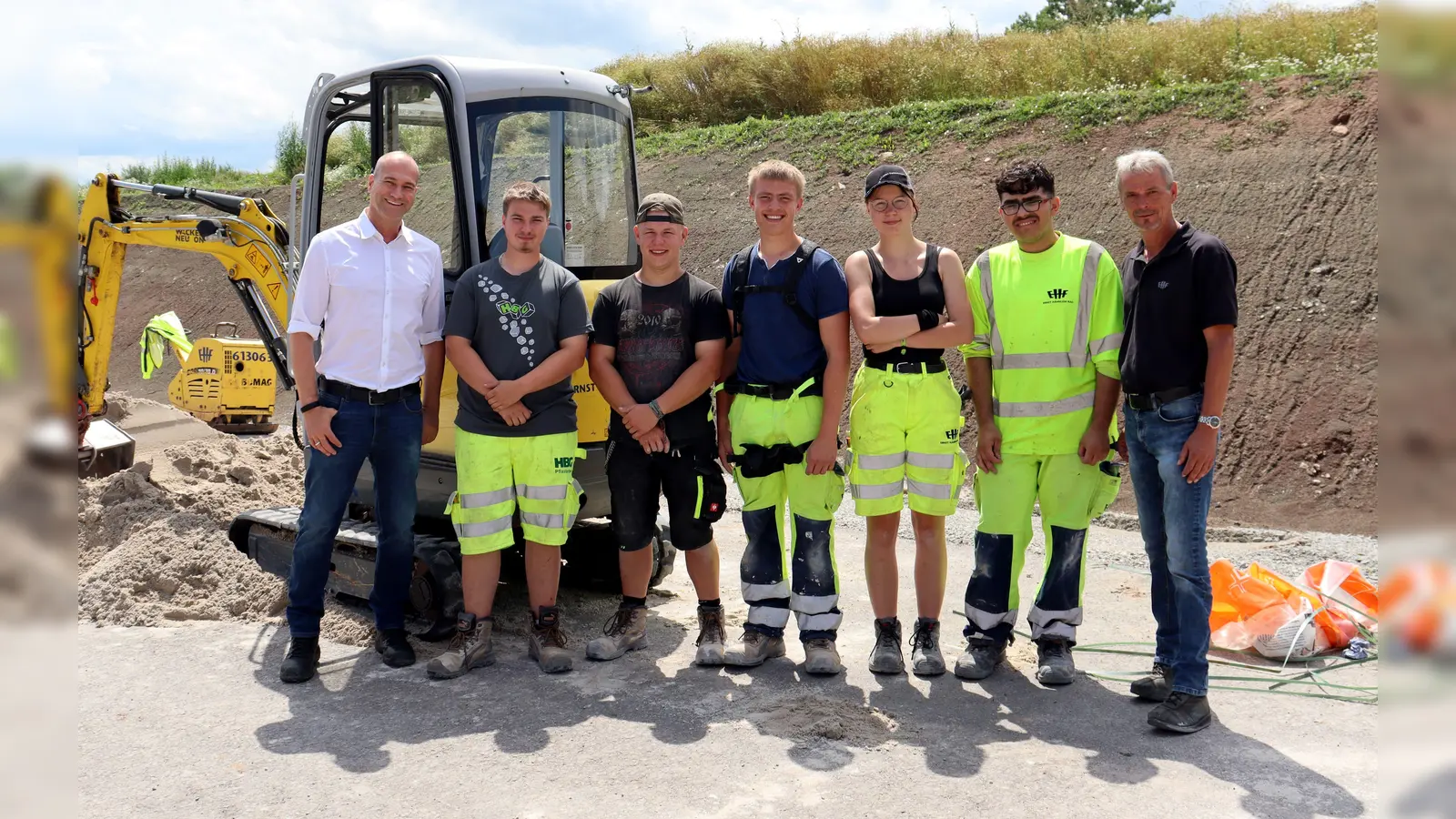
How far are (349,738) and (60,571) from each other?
13.0 feet

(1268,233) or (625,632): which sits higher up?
(1268,233)

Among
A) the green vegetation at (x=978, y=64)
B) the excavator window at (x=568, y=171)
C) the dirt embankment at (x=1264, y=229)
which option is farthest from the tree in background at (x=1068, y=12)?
the excavator window at (x=568, y=171)

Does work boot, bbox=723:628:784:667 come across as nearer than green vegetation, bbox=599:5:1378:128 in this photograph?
Yes

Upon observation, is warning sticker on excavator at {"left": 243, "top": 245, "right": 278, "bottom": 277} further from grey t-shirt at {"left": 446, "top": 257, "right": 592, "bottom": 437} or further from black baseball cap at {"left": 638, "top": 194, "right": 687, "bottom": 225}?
black baseball cap at {"left": 638, "top": 194, "right": 687, "bottom": 225}

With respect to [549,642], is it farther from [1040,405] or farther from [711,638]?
[1040,405]

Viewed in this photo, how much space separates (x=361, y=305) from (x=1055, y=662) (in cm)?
357

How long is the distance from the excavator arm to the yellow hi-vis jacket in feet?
16.3

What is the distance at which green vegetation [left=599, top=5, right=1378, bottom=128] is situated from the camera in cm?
1557

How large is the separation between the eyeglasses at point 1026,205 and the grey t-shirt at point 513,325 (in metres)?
1.98

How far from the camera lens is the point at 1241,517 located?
10195 mm

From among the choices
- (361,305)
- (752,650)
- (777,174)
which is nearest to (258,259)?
(361,305)

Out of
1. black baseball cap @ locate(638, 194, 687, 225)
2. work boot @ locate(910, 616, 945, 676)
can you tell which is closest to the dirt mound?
work boot @ locate(910, 616, 945, 676)

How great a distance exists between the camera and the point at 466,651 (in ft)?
17.3

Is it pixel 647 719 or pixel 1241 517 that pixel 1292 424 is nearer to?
pixel 1241 517
